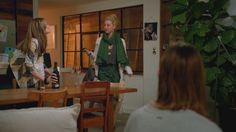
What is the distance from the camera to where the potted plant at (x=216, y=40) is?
4.28 m

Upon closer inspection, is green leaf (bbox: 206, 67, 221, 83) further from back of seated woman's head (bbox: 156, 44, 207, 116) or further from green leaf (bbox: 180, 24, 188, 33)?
back of seated woman's head (bbox: 156, 44, 207, 116)

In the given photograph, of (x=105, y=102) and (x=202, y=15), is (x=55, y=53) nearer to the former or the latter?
(x=202, y=15)

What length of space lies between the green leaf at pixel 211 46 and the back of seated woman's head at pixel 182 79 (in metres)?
3.22

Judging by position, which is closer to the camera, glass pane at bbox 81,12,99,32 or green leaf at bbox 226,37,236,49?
green leaf at bbox 226,37,236,49

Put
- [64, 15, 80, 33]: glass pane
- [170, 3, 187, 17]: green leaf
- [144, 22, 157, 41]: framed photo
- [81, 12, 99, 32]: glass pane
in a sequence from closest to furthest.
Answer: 1. [170, 3, 187, 17]: green leaf
2. [144, 22, 157, 41]: framed photo
3. [81, 12, 99, 32]: glass pane
4. [64, 15, 80, 33]: glass pane

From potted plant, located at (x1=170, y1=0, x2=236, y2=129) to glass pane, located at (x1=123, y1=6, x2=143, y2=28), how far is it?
2.31 meters

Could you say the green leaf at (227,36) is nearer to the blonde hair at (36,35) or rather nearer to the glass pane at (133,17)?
the blonde hair at (36,35)

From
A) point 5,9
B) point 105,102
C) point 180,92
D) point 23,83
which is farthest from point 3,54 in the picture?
point 180,92

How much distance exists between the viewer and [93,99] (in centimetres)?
330

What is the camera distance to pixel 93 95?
3.27m

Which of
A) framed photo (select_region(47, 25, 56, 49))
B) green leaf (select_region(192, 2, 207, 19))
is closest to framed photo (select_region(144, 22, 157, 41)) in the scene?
green leaf (select_region(192, 2, 207, 19))

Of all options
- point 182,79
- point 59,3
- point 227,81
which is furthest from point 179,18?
point 59,3

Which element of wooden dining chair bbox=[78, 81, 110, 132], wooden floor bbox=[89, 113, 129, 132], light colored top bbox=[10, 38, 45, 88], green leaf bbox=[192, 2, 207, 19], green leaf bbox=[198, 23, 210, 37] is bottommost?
wooden floor bbox=[89, 113, 129, 132]

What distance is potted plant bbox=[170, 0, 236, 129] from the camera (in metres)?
4.28
